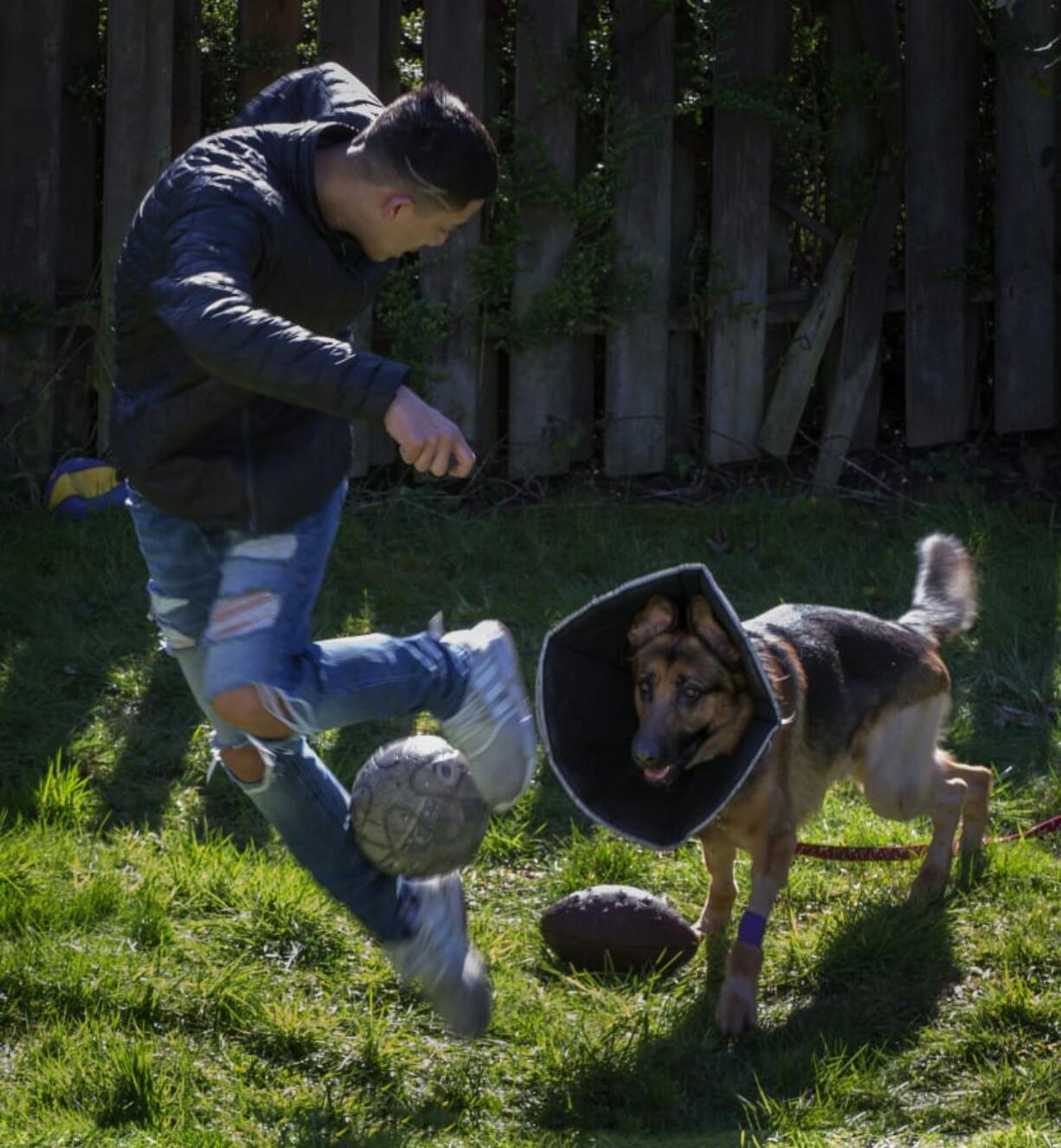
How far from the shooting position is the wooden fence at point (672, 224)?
26.3 ft

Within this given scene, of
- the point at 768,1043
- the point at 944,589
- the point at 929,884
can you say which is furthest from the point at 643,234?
the point at 768,1043

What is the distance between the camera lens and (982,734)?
6359mm

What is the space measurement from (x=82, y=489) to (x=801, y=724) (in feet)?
13.4

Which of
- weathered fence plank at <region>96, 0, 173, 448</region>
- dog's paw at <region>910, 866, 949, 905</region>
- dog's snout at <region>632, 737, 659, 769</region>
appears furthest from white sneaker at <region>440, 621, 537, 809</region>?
weathered fence plank at <region>96, 0, 173, 448</region>

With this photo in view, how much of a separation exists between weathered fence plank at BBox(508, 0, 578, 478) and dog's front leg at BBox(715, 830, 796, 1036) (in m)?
3.74

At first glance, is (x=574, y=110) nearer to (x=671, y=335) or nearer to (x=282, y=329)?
(x=671, y=335)

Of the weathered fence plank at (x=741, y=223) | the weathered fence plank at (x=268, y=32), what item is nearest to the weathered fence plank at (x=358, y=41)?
the weathered fence plank at (x=268, y=32)

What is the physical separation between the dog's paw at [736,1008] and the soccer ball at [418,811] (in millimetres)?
890

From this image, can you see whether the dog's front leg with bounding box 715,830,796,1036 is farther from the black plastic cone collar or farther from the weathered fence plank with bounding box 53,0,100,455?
A: the weathered fence plank with bounding box 53,0,100,455

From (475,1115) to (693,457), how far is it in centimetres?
487

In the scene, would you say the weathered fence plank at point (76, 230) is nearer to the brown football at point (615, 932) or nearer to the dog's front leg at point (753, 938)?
the brown football at point (615, 932)

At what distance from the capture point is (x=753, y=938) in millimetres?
4707

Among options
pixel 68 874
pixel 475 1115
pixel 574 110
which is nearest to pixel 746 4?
pixel 574 110

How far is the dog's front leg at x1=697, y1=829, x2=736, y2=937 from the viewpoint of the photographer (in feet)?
16.6
